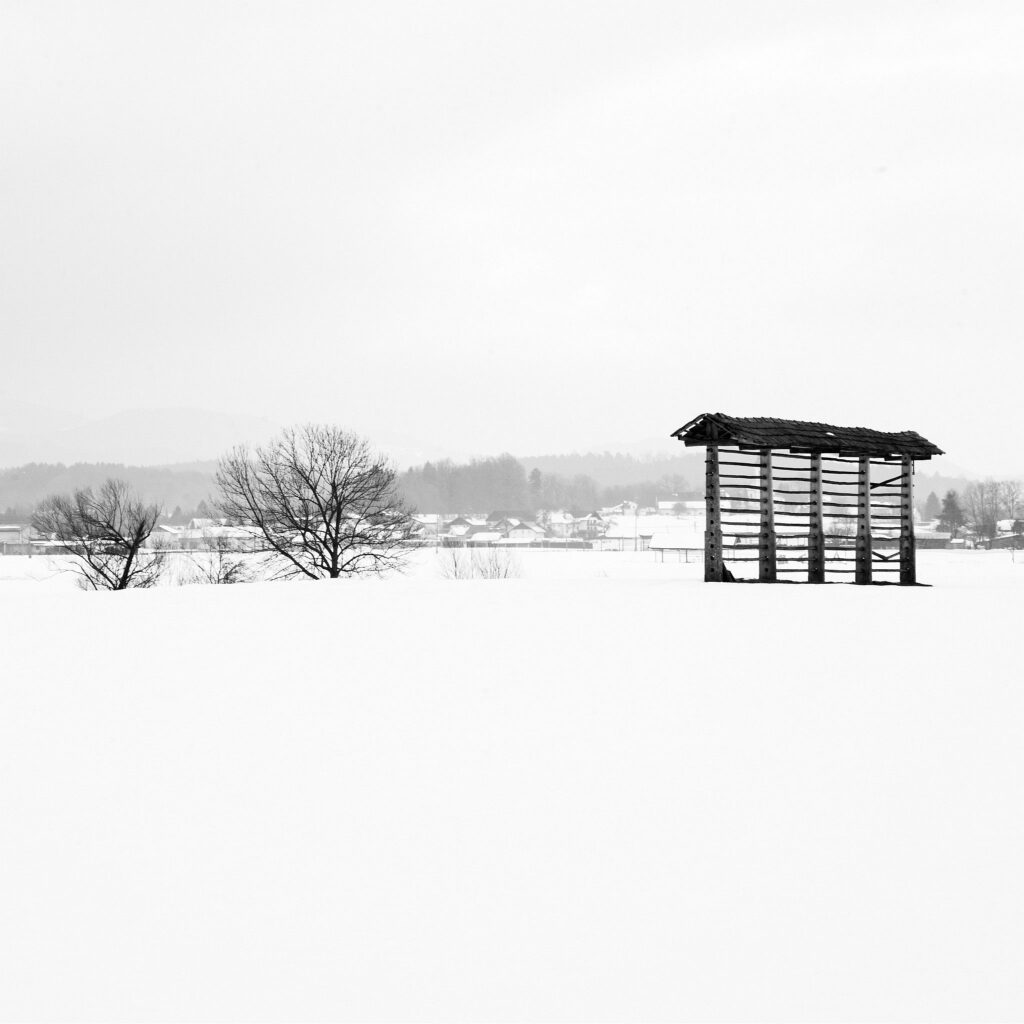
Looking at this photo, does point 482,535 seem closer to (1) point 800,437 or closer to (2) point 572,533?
(2) point 572,533

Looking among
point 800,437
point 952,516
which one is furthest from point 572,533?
point 800,437

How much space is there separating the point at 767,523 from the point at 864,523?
302cm

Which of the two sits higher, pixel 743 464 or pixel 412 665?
pixel 743 464

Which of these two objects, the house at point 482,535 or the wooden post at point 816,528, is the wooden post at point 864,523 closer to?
the wooden post at point 816,528

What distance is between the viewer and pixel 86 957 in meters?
4.76

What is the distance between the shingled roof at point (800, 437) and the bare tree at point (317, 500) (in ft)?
59.4

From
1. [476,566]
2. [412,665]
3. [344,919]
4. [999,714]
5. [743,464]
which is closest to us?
[344,919]

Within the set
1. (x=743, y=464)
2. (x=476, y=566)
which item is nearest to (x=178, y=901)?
(x=743, y=464)

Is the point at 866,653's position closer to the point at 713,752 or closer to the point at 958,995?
the point at 713,752

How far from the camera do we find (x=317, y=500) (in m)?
36.2

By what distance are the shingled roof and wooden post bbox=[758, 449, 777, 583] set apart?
38cm

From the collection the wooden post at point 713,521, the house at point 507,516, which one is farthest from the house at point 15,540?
the wooden post at point 713,521

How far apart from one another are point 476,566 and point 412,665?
132 feet

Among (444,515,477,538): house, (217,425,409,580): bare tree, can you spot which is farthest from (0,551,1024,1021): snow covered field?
(444,515,477,538): house
